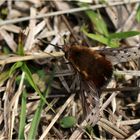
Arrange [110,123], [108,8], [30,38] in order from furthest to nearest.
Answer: [108,8] < [30,38] < [110,123]

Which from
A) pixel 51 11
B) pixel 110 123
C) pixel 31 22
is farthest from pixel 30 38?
pixel 110 123

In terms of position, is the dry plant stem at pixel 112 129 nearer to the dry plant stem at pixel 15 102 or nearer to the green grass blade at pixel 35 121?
the green grass blade at pixel 35 121

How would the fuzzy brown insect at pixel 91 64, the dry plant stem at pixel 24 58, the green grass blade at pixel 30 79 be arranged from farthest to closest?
the dry plant stem at pixel 24 58 → the green grass blade at pixel 30 79 → the fuzzy brown insect at pixel 91 64

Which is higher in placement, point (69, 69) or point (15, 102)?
point (69, 69)

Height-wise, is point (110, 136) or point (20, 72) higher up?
point (20, 72)

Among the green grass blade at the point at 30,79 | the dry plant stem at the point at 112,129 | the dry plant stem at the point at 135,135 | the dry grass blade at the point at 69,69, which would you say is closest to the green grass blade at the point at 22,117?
the dry grass blade at the point at 69,69

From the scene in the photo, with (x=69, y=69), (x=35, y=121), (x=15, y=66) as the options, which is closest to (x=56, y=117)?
(x=35, y=121)

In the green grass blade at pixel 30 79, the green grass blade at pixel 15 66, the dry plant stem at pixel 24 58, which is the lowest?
the green grass blade at pixel 30 79

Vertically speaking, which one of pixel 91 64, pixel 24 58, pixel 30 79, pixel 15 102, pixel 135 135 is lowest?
pixel 135 135

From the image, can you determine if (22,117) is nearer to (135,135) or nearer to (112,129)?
(112,129)

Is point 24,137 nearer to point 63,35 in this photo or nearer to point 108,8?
point 63,35

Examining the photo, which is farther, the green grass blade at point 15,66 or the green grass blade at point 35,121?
the green grass blade at point 15,66
